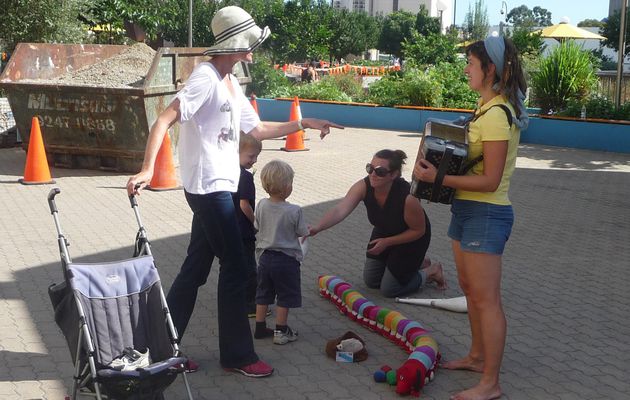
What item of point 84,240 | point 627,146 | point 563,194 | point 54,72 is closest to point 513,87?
point 84,240

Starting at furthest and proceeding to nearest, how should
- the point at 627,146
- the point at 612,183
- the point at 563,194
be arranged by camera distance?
the point at 627,146 < the point at 612,183 < the point at 563,194

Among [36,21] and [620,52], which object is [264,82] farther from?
[620,52]

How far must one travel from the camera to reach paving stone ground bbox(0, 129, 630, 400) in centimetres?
499

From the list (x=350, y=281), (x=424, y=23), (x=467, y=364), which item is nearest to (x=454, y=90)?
(x=350, y=281)

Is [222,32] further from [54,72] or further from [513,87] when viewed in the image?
[54,72]

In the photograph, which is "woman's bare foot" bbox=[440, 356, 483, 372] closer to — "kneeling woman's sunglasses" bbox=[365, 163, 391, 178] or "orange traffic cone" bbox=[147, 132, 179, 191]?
"kneeling woman's sunglasses" bbox=[365, 163, 391, 178]

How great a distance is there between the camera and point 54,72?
1327cm

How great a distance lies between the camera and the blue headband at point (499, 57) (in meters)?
4.47

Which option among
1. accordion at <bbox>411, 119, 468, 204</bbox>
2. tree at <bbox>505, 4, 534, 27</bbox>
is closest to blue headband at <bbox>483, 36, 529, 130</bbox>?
accordion at <bbox>411, 119, 468, 204</bbox>

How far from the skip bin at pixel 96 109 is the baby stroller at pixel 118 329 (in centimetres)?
745

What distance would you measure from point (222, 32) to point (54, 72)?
927cm

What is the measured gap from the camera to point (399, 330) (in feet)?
18.3

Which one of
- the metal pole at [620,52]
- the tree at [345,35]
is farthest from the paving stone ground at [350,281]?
the tree at [345,35]

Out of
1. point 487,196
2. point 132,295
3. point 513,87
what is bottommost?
point 132,295
